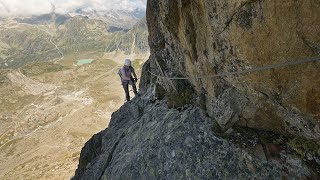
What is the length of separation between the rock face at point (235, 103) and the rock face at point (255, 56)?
28 millimetres

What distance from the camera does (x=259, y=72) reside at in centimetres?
1045

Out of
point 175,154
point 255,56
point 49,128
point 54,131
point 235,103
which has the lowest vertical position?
point 49,128

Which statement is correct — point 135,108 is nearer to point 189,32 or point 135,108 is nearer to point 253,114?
point 189,32

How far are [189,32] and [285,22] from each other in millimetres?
5610

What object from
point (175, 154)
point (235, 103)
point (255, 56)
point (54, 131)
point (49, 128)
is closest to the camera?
point (255, 56)

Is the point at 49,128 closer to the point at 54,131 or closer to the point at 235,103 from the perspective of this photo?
the point at 54,131

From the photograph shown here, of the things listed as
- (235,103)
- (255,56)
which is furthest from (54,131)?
(255,56)

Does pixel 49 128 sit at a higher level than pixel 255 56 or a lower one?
lower

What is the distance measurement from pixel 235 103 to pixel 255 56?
2150 mm

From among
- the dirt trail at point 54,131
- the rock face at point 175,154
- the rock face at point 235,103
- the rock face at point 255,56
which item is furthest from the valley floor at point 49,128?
the rock face at point 255,56

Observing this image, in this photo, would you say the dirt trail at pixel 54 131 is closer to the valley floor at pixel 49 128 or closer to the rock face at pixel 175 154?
the valley floor at pixel 49 128

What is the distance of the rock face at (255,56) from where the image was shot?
885 cm

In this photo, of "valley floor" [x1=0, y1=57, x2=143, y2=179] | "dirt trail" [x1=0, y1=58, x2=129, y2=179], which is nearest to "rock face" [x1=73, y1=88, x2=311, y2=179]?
"dirt trail" [x1=0, y1=58, x2=129, y2=179]

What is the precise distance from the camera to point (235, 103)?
11.8 meters
